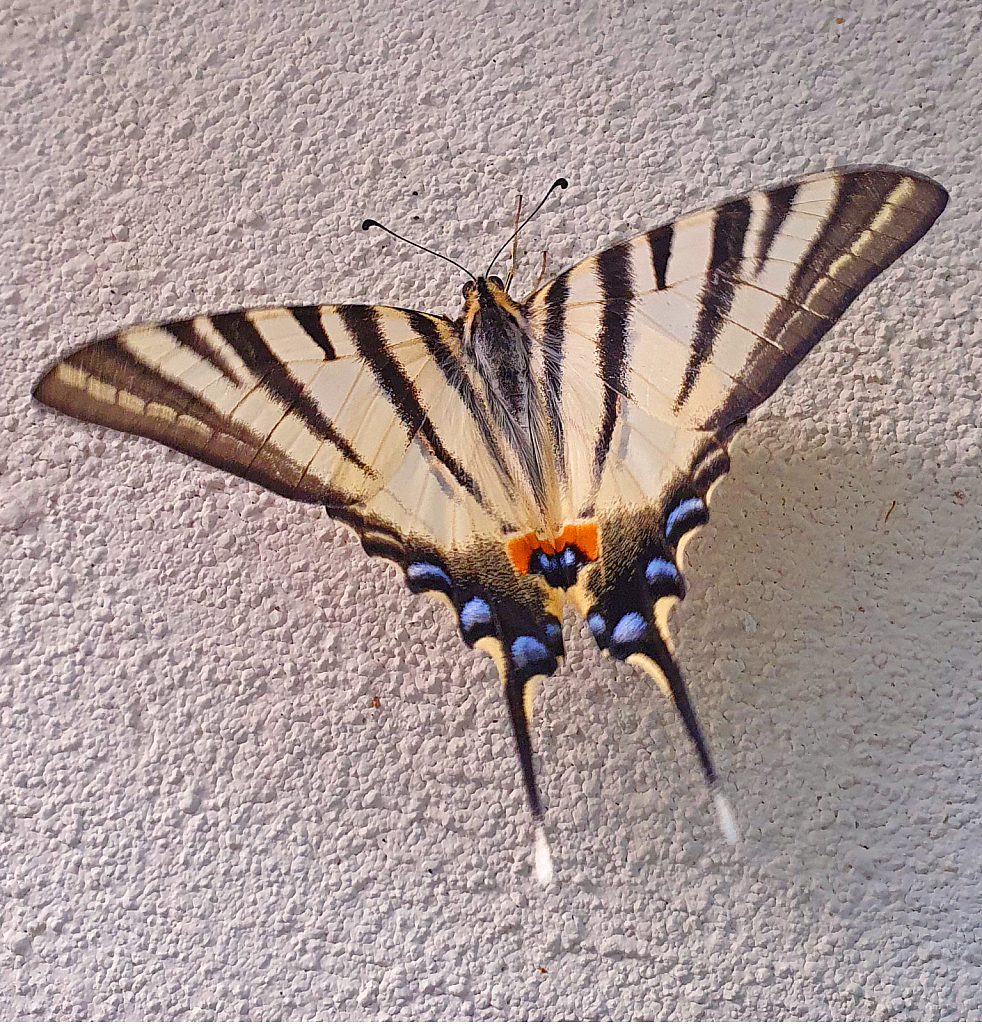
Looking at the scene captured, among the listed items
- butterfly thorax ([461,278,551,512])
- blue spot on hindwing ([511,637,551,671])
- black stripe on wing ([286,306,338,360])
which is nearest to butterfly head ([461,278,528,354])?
butterfly thorax ([461,278,551,512])

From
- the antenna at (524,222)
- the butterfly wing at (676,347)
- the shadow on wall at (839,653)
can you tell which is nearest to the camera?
the butterfly wing at (676,347)

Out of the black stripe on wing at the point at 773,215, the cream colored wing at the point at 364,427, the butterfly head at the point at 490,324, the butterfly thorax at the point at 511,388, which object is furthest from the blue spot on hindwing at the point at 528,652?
the black stripe on wing at the point at 773,215

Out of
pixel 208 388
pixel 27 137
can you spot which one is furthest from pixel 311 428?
pixel 27 137

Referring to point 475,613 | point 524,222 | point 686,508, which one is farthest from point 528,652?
point 524,222

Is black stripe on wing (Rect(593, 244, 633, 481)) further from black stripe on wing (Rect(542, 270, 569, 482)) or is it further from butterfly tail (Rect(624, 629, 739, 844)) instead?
butterfly tail (Rect(624, 629, 739, 844))

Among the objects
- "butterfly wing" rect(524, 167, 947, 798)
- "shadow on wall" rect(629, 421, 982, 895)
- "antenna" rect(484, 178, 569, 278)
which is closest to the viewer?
"butterfly wing" rect(524, 167, 947, 798)

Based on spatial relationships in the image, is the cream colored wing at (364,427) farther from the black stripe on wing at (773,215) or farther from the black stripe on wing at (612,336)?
the black stripe on wing at (773,215)

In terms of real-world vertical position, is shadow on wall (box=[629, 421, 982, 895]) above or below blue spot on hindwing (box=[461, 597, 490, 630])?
below

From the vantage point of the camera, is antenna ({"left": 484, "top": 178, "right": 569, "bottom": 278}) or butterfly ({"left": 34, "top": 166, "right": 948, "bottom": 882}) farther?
antenna ({"left": 484, "top": 178, "right": 569, "bottom": 278})

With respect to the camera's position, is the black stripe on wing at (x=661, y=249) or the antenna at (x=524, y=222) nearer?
the black stripe on wing at (x=661, y=249)
